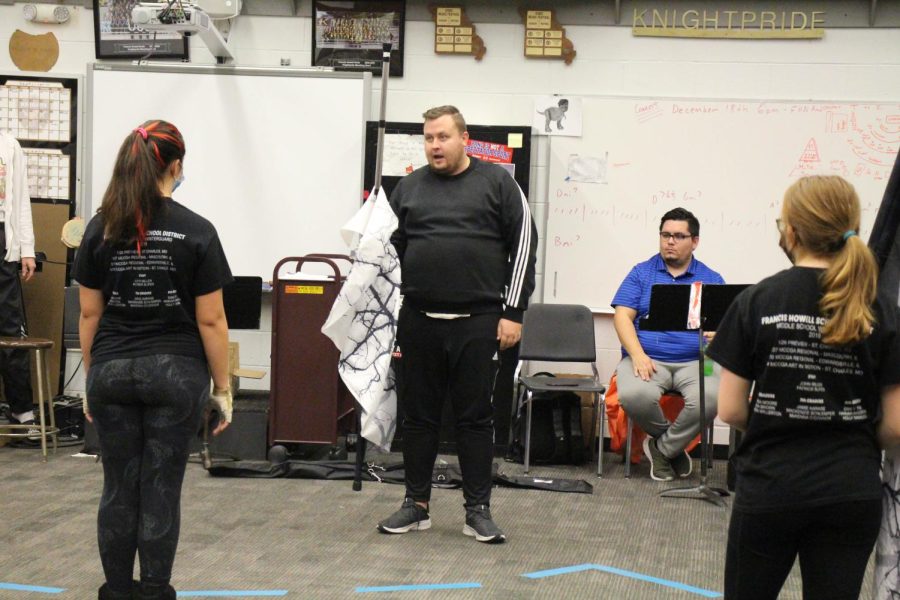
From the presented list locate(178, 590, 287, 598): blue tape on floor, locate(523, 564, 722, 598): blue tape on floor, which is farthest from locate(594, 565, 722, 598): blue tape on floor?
locate(178, 590, 287, 598): blue tape on floor

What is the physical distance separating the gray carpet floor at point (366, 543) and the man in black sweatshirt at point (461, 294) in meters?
0.25

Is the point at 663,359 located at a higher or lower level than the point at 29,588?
higher

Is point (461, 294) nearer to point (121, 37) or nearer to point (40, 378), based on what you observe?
point (40, 378)

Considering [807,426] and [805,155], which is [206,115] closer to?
[805,155]

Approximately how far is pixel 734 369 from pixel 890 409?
10.7 inches

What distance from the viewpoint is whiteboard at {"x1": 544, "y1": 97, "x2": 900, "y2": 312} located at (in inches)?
220

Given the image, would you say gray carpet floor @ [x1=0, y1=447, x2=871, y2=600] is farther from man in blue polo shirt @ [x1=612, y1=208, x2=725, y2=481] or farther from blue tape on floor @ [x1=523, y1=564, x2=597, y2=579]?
man in blue polo shirt @ [x1=612, y1=208, x2=725, y2=481]

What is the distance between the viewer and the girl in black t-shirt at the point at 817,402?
183 cm

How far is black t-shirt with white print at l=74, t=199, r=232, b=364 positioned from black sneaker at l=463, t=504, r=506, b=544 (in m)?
1.54

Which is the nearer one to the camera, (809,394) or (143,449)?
(809,394)

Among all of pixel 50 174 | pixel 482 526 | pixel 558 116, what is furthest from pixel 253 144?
pixel 482 526

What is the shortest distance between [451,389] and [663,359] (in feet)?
5.64

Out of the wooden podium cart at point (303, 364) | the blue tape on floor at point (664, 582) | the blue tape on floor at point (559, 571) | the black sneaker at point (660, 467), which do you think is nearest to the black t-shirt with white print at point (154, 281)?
the blue tape on floor at point (559, 571)

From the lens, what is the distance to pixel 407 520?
388cm
